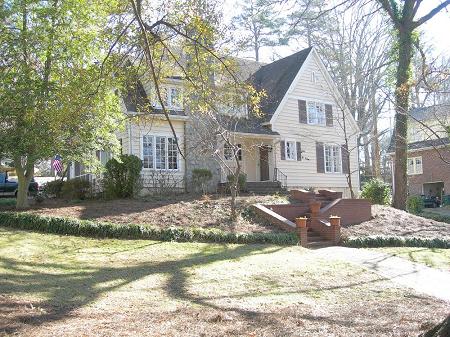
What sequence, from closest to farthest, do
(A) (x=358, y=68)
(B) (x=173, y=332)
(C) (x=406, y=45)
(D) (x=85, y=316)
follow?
1. (B) (x=173, y=332)
2. (D) (x=85, y=316)
3. (C) (x=406, y=45)
4. (A) (x=358, y=68)

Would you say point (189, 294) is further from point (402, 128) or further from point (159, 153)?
point (402, 128)

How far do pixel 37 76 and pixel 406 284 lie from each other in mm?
11861

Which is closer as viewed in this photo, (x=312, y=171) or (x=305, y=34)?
(x=312, y=171)

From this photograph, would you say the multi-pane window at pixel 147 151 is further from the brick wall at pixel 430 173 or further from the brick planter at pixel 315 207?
the brick wall at pixel 430 173

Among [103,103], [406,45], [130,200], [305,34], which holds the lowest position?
[130,200]

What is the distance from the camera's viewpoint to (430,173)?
1385 inches

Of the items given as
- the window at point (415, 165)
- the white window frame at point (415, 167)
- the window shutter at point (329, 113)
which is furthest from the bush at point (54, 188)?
the window at point (415, 165)

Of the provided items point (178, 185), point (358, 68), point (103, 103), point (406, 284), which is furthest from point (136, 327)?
point (358, 68)

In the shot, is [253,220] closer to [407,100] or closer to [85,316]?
[407,100]

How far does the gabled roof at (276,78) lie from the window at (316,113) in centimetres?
190

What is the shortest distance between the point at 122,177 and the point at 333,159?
523 inches

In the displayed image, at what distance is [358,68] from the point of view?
99.2 ft

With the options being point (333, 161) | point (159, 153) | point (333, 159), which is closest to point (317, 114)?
point (333, 159)

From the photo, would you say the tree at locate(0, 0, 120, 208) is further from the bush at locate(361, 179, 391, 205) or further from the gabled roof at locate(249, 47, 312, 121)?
the bush at locate(361, 179, 391, 205)
